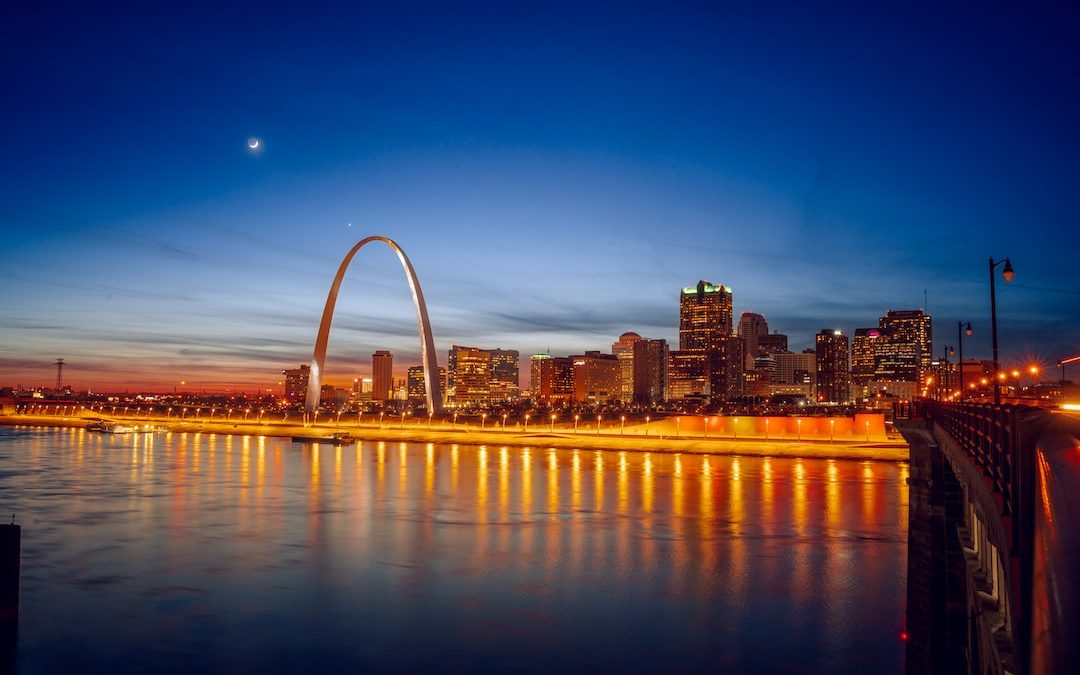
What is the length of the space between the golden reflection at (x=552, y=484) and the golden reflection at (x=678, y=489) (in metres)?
7.22

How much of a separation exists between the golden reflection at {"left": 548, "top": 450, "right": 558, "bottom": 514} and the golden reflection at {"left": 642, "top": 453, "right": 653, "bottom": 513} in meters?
5.46

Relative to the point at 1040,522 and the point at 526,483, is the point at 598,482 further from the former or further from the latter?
the point at 1040,522

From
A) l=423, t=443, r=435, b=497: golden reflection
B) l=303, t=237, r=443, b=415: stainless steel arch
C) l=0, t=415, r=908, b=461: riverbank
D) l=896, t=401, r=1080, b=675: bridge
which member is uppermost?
l=303, t=237, r=443, b=415: stainless steel arch

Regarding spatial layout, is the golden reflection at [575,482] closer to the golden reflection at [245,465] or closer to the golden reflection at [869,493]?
the golden reflection at [869,493]

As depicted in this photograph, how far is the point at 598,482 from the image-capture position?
6162 centimetres

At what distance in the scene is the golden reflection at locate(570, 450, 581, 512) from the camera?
50406 millimetres

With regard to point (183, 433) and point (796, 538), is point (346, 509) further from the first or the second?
point (183, 433)

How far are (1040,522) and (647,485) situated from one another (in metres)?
55.2

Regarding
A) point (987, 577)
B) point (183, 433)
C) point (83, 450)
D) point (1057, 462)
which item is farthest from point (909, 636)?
point (183, 433)

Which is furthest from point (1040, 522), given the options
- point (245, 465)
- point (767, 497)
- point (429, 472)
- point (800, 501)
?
point (245, 465)

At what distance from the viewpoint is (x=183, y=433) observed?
440ft

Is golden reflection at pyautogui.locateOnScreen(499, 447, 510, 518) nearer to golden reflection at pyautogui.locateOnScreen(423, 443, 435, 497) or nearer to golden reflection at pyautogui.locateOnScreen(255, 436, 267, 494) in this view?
golden reflection at pyautogui.locateOnScreen(423, 443, 435, 497)

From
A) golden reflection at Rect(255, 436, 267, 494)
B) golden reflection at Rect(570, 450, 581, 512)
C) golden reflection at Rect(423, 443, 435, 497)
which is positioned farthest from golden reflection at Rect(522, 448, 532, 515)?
golden reflection at Rect(255, 436, 267, 494)

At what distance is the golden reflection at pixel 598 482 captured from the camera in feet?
165
